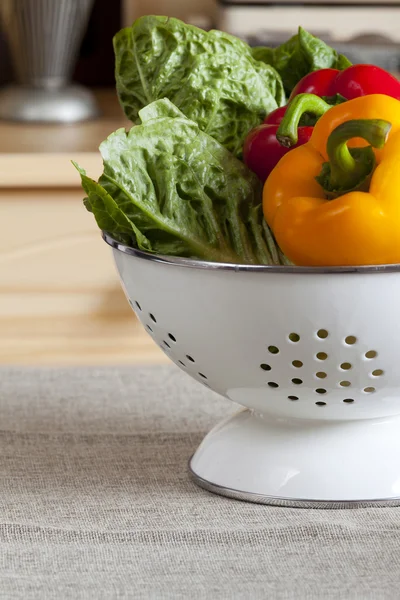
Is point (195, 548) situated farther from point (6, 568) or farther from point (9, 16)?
point (9, 16)

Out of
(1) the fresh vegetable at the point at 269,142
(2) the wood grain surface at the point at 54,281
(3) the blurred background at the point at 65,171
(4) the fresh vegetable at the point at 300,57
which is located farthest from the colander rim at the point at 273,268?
(2) the wood grain surface at the point at 54,281

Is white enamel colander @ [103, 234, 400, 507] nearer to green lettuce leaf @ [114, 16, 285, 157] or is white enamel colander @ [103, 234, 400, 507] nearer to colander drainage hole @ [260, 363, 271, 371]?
colander drainage hole @ [260, 363, 271, 371]

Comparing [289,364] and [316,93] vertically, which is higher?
[316,93]

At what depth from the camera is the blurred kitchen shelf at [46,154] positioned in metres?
1.33

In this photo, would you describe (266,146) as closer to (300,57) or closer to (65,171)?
(300,57)

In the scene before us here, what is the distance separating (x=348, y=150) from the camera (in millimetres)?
572

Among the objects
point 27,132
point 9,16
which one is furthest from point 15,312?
point 9,16

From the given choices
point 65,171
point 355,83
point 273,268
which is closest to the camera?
point 273,268

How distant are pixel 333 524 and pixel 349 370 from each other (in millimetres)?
91

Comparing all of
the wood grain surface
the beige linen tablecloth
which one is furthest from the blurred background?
the beige linen tablecloth

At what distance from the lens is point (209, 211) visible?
646 millimetres

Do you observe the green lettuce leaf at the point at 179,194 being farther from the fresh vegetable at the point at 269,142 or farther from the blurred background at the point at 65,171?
the blurred background at the point at 65,171

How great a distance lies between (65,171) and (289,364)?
81 cm

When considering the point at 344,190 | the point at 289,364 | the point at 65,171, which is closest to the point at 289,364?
the point at 289,364
